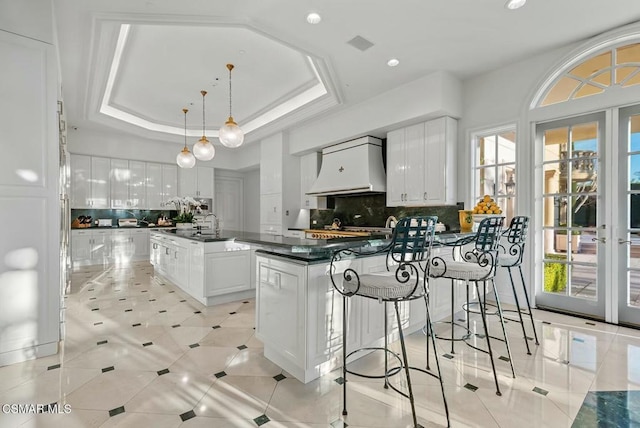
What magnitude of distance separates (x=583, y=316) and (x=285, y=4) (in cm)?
457

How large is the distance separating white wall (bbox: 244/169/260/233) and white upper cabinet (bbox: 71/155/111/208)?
3.73 metres

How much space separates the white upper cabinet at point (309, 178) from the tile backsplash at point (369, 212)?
0.27m

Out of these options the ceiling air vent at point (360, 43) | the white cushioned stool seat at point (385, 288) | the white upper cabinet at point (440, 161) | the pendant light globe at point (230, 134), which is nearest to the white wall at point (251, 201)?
the pendant light globe at point (230, 134)

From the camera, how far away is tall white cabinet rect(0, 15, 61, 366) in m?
2.43

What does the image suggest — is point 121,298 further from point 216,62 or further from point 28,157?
point 216,62

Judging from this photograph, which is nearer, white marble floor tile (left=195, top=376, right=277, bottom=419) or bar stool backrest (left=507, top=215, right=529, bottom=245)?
white marble floor tile (left=195, top=376, right=277, bottom=419)

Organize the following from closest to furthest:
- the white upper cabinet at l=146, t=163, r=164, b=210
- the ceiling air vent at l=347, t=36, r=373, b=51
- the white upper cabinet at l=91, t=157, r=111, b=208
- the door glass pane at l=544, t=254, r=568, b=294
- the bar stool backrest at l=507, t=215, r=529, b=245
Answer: the bar stool backrest at l=507, t=215, r=529, b=245 → the ceiling air vent at l=347, t=36, r=373, b=51 → the door glass pane at l=544, t=254, r=568, b=294 → the white upper cabinet at l=91, t=157, r=111, b=208 → the white upper cabinet at l=146, t=163, r=164, b=210

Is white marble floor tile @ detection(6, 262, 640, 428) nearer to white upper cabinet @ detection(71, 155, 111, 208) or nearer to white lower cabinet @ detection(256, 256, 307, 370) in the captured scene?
white lower cabinet @ detection(256, 256, 307, 370)

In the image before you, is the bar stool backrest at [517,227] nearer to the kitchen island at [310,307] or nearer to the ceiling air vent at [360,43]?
the kitchen island at [310,307]

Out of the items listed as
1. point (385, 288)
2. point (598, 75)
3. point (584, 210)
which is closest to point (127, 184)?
point (385, 288)

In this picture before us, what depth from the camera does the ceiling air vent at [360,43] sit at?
3.40m

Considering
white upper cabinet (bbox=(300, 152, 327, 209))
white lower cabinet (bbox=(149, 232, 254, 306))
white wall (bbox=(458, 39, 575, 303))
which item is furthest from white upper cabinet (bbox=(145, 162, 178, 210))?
white wall (bbox=(458, 39, 575, 303))

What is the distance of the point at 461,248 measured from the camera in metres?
3.47

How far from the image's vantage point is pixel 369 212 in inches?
231
